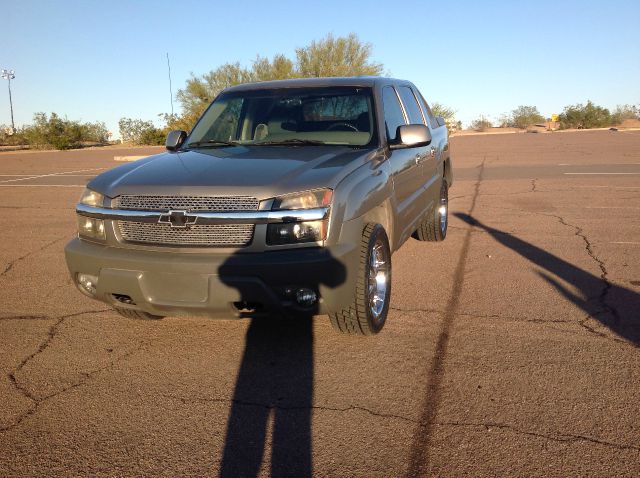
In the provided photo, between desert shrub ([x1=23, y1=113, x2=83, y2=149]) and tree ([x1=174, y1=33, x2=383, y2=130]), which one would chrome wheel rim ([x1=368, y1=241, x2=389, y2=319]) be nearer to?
tree ([x1=174, y1=33, x2=383, y2=130])

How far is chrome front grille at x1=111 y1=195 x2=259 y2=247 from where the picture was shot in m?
3.72

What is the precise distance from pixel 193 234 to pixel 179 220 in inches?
4.8

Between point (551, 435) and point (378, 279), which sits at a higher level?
point (378, 279)

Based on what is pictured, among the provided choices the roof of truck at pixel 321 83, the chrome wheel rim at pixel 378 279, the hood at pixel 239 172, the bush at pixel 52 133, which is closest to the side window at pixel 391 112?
the roof of truck at pixel 321 83

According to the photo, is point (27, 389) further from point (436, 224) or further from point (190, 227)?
point (436, 224)

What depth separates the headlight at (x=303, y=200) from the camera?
371 centimetres

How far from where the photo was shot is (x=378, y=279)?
452cm

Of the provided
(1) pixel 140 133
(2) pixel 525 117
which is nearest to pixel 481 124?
(2) pixel 525 117

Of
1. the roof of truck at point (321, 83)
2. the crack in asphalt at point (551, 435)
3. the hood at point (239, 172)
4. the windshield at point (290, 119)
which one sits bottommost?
the crack in asphalt at point (551, 435)

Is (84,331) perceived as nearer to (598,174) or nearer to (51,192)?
(51,192)

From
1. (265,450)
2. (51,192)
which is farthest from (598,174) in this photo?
(265,450)

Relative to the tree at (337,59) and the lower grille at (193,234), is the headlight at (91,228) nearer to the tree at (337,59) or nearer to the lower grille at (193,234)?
the lower grille at (193,234)

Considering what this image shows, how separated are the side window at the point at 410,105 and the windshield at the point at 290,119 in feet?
3.65

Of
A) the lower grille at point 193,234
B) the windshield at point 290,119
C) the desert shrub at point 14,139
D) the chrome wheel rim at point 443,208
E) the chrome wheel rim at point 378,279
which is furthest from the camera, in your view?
the desert shrub at point 14,139
